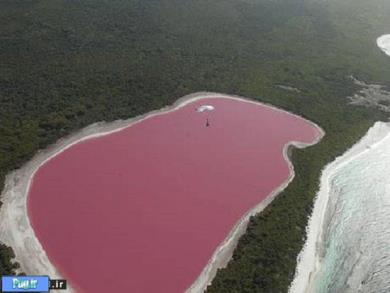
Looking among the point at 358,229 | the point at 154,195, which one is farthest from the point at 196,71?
the point at 358,229

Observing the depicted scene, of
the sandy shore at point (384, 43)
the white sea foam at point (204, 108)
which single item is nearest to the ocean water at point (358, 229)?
the white sea foam at point (204, 108)

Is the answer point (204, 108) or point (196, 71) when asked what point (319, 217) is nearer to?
point (204, 108)

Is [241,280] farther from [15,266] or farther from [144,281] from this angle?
[15,266]

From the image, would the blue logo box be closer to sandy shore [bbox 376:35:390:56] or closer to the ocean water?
the ocean water

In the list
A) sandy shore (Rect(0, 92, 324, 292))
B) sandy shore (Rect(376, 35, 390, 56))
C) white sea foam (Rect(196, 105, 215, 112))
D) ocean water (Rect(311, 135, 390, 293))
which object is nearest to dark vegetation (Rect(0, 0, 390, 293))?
sandy shore (Rect(0, 92, 324, 292))

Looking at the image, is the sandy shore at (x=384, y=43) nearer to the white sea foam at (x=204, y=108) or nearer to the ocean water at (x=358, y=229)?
the ocean water at (x=358, y=229)

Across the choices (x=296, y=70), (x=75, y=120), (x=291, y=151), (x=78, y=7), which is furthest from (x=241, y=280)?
(x=78, y=7)
